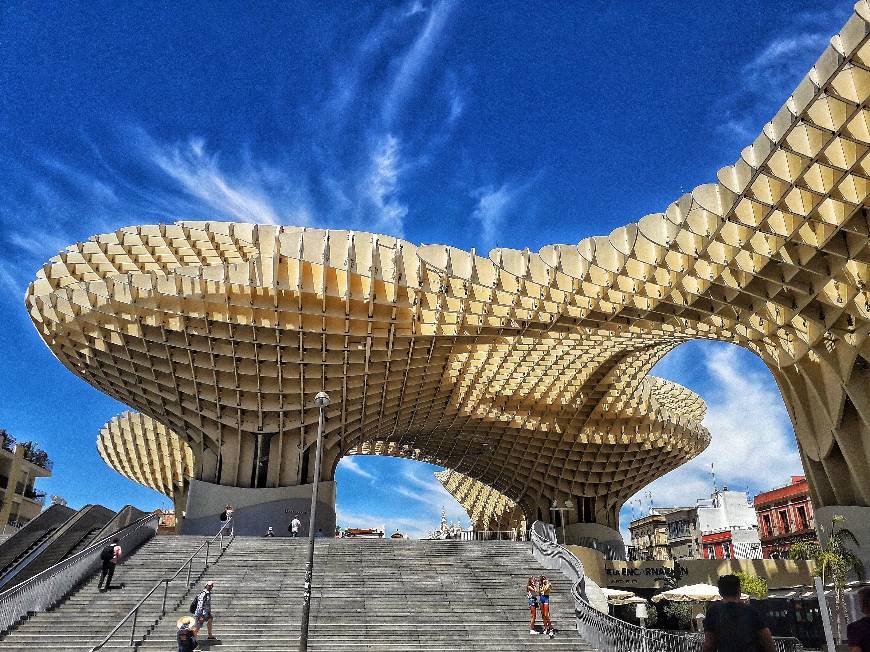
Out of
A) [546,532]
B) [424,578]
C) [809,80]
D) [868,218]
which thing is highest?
[809,80]

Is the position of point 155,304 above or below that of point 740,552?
above

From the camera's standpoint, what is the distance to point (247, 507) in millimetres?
38781

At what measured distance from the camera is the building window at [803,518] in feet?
214

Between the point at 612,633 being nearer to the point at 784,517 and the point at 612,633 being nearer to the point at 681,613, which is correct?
the point at 681,613

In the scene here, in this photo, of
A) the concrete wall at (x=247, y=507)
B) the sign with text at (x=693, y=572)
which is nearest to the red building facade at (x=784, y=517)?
the sign with text at (x=693, y=572)

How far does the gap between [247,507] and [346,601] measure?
21668 mm

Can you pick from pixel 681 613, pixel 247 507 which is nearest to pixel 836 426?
pixel 681 613

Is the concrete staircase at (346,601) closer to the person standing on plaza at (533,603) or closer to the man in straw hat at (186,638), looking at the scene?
the person standing on plaza at (533,603)

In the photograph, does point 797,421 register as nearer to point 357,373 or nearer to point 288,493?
point 357,373

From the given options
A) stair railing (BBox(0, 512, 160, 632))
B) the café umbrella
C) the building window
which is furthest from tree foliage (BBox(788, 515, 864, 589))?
the building window

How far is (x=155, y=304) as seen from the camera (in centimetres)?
3062

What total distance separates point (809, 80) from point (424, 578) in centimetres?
1784

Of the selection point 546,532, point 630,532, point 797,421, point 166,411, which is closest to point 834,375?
point 797,421

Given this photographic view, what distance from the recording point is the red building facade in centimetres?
6574
